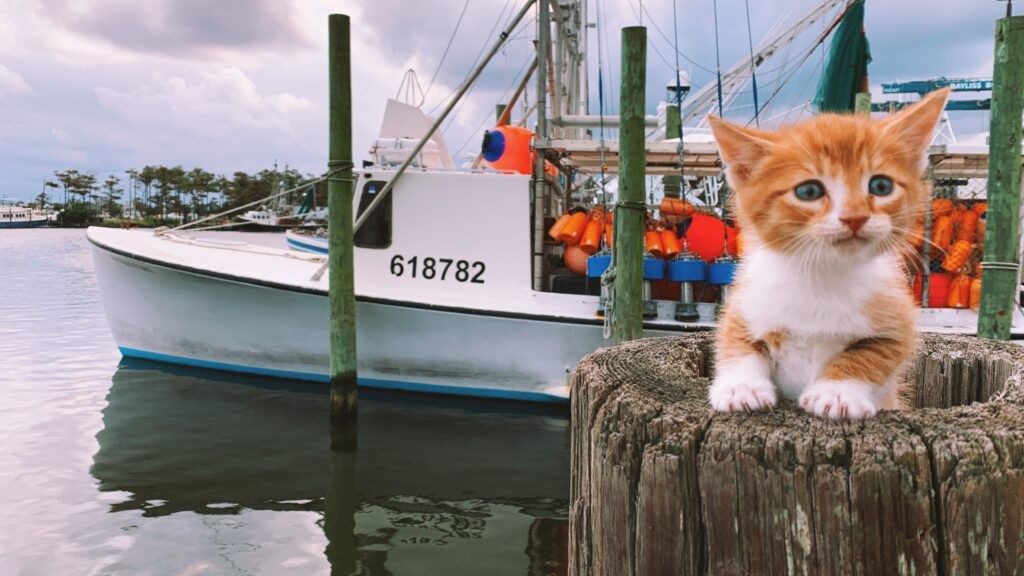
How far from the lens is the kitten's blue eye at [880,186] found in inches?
58.8

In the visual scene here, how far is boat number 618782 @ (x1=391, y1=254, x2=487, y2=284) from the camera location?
7663mm

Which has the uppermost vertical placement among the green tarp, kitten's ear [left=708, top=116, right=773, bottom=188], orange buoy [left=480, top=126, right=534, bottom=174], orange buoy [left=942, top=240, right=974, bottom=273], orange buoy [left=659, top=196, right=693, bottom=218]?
the green tarp

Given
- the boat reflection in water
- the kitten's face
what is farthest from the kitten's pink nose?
the boat reflection in water

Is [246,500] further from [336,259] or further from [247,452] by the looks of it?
[336,259]

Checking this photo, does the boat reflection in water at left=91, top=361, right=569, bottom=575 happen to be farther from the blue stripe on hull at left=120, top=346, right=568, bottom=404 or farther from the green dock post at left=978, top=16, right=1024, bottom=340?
the green dock post at left=978, top=16, right=1024, bottom=340

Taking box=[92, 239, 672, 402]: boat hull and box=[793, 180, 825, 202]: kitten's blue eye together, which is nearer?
box=[793, 180, 825, 202]: kitten's blue eye

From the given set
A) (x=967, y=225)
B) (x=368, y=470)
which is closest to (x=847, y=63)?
(x=967, y=225)

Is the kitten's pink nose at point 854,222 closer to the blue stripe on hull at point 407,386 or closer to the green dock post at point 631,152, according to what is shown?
the green dock post at point 631,152

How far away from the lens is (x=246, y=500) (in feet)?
18.2

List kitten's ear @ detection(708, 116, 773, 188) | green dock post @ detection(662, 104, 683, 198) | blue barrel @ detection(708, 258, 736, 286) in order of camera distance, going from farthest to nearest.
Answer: green dock post @ detection(662, 104, 683, 198) < blue barrel @ detection(708, 258, 736, 286) < kitten's ear @ detection(708, 116, 773, 188)

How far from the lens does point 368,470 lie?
622 cm

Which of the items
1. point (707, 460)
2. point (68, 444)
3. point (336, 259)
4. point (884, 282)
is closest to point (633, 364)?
point (707, 460)

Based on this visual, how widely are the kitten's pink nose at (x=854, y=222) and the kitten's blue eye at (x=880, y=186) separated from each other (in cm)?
11

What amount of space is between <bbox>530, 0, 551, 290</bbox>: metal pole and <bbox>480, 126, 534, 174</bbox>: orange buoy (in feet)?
2.03
